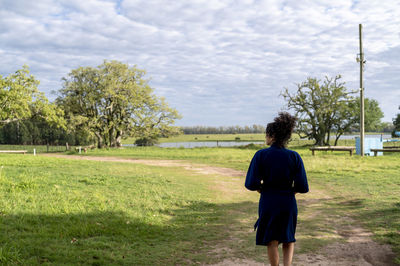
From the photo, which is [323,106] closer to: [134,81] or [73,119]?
[134,81]

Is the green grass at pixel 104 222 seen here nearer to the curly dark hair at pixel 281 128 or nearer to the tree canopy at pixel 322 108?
the curly dark hair at pixel 281 128

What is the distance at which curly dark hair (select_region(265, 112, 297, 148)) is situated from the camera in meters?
4.07

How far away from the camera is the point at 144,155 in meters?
30.5

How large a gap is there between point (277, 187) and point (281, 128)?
0.72 m

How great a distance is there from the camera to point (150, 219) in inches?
304

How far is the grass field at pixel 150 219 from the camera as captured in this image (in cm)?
543

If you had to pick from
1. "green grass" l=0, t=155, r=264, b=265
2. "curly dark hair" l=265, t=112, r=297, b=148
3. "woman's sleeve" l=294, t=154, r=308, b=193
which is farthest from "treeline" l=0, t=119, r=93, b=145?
"woman's sleeve" l=294, t=154, r=308, b=193

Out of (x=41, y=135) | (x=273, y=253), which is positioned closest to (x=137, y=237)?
(x=273, y=253)

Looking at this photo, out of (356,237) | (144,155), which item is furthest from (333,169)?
(144,155)

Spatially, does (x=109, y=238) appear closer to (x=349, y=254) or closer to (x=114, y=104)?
(x=349, y=254)

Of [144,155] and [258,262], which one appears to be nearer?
[258,262]

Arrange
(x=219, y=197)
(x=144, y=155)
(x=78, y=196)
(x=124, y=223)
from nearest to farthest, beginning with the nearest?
(x=124, y=223) → (x=78, y=196) → (x=219, y=197) → (x=144, y=155)

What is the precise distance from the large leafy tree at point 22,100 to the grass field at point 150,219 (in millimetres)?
20218

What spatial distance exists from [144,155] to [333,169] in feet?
57.2
